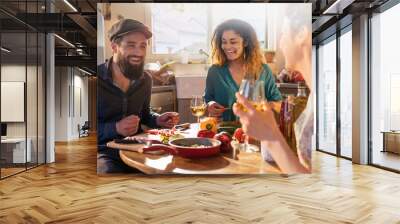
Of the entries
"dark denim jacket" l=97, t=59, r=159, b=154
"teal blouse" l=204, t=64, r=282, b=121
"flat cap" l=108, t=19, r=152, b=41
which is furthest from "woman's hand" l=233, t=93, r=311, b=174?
"flat cap" l=108, t=19, r=152, b=41

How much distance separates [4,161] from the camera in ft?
19.6

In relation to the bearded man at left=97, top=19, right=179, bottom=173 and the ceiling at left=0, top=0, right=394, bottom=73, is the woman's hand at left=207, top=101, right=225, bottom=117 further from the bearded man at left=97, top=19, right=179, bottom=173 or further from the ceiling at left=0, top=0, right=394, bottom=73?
the ceiling at left=0, top=0, right=394, bottom=73

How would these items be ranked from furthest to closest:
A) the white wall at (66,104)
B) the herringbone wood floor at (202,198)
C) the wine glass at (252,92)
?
the white wall at (66,104)
the wine glass at (252,92)
the herringbone wood floor at (202,198)

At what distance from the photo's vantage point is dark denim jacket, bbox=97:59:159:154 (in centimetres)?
496

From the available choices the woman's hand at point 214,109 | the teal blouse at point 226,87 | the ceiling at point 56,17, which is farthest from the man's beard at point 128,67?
the ceiling at point 56,17

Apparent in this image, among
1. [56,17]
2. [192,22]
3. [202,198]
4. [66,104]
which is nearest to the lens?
[202,198]

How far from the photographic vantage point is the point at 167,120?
4984mm

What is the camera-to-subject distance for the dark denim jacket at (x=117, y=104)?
4.96m

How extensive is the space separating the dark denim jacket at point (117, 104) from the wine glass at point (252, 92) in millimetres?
1262

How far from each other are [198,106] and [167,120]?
48 centimetres

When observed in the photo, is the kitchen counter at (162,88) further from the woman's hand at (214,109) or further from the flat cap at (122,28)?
the flat cap at (122,28)

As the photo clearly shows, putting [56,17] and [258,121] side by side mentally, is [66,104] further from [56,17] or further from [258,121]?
[258,121]

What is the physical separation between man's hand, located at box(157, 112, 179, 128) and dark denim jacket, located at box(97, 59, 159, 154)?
70mm

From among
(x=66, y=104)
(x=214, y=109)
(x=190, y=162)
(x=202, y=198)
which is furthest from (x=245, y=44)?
(x=66, y=104)
